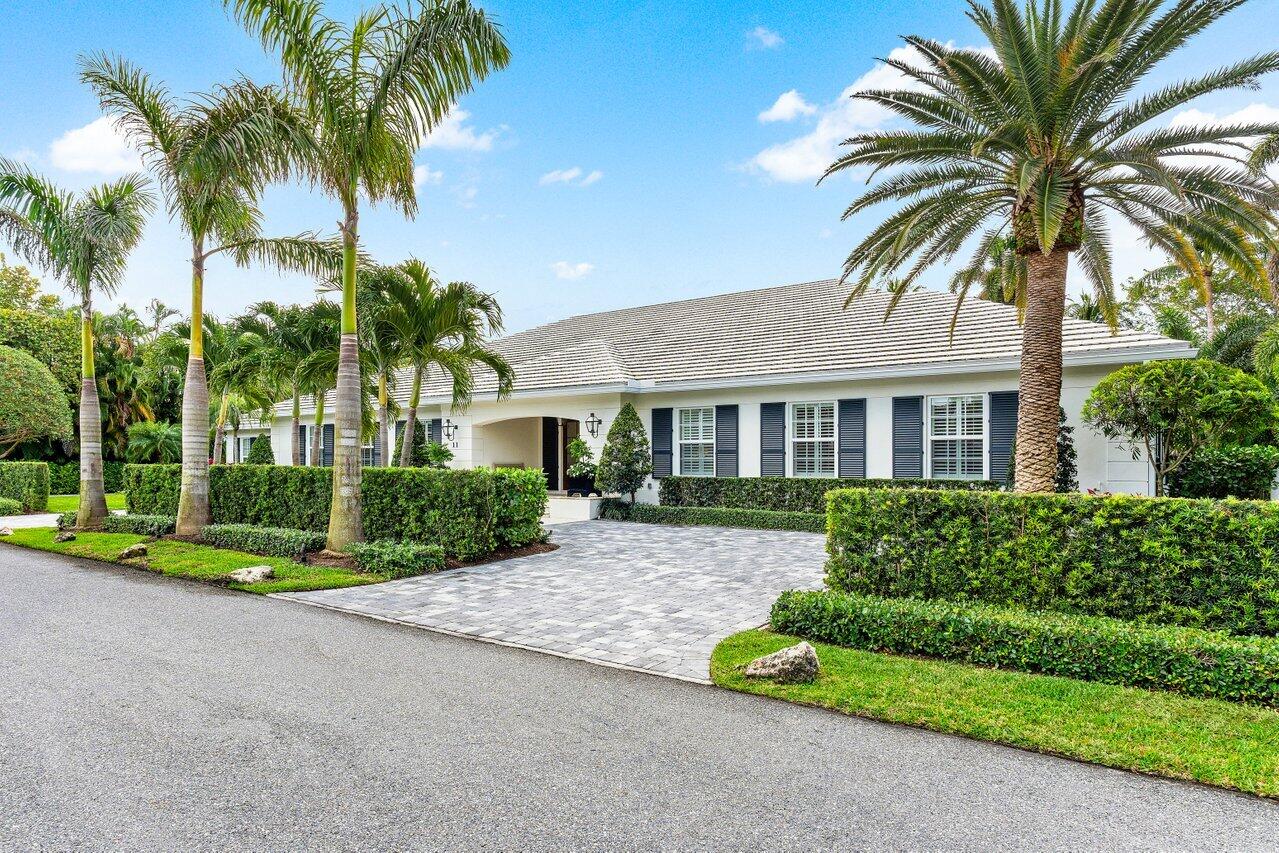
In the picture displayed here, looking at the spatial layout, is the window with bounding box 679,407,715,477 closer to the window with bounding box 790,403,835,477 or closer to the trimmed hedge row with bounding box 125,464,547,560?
the window with bounding box 790,403,835,477

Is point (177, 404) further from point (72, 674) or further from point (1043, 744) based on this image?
point (1043, 744)

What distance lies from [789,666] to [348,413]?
25.9ft

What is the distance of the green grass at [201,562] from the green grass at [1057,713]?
606 cm

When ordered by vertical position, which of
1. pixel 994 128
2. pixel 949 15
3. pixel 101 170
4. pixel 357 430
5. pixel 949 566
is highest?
pixel 949 15

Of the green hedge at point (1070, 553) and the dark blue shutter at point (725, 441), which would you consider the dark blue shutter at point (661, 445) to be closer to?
the dark blue shutter at point (725, 441)

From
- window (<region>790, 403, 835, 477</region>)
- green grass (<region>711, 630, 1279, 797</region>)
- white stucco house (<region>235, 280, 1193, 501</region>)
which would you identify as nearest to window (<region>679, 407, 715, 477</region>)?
white stucco house (<region>235, 280, 1193, 501</region>)

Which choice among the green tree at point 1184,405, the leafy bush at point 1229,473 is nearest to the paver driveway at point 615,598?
the green tree at point 1184,405

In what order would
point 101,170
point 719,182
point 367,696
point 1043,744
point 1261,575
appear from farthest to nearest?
point 719,182, point 101,170, point 1261,575, point 367,696, point 1043,744

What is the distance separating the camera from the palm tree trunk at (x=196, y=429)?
12.5m

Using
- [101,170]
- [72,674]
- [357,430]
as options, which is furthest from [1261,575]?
[101,170]

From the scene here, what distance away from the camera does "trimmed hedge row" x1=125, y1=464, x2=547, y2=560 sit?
35.6ft

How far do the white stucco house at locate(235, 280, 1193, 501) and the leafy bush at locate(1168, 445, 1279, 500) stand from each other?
759mm

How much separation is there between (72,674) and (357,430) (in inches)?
209

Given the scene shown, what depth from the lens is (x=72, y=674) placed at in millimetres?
5516
